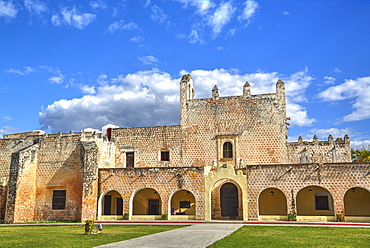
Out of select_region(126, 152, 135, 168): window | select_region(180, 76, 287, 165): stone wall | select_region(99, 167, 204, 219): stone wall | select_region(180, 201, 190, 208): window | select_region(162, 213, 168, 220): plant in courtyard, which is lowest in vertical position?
select_region(162, 213, 168, 220): plant in courtyard

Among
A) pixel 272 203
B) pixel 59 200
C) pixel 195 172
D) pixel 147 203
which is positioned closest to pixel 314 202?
pixel 272 203

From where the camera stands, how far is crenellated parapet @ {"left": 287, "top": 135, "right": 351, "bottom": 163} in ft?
86.9

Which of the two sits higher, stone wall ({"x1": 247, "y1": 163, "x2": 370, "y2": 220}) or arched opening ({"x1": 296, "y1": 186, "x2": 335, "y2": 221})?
stone wall ({"x1": 247, "y1": 163, "x2": 370, "y2": 220})

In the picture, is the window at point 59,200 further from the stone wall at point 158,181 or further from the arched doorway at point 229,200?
the arched doorway at point 229,200

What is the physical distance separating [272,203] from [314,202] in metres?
2.75

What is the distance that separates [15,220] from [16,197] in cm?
164

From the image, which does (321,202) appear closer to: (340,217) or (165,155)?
(340,217)

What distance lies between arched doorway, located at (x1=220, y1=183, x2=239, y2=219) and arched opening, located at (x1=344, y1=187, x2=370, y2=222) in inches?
285

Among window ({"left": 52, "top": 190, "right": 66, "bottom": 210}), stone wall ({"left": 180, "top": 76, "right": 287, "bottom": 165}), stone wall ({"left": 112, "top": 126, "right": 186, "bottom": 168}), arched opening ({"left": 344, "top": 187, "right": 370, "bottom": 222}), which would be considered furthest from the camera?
stone wall ({"left": 112, "top": 126, "right": 186, "bottom": 168})

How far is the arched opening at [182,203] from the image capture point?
25625mm

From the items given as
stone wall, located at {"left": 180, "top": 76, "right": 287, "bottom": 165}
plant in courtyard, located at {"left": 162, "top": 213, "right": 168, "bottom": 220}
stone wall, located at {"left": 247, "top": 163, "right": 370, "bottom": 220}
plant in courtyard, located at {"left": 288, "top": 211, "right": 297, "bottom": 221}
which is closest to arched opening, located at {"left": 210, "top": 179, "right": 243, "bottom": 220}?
stone wall, located at {"left": 247, "top": 163, "right": 370, "bottom": 220}

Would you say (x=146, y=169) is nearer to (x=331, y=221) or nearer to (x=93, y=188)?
(x=93, y=188)

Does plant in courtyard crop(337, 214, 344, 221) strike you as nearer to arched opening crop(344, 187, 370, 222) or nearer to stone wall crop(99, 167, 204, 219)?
arched opening crop(344, 187, 370, 222)

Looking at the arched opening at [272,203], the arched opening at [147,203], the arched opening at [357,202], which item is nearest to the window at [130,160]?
the arched opening at [147,203]
